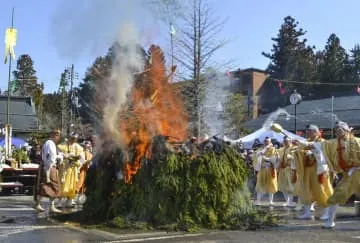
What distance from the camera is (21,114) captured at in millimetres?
48844

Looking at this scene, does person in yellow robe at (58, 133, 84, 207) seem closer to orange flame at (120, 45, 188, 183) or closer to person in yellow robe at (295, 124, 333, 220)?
orange flame at (120, 45, 188, 183)

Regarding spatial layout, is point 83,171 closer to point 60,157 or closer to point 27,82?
point 60,157

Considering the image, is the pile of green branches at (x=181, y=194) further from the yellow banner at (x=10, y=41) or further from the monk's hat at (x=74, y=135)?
the yellow banner at (x=10, y=41)

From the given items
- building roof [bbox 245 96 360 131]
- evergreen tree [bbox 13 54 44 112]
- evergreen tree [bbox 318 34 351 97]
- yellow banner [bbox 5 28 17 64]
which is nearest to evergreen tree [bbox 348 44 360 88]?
evergreen tree [bbox 318 34 351 97]

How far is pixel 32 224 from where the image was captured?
37.4ft

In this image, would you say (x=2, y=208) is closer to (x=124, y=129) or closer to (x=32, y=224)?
(x=32, y=224)

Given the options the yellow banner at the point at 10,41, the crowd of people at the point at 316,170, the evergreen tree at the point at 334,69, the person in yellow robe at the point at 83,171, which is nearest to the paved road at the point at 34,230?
the person in yellow robe at the point at 83,171

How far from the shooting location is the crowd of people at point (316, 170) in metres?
11.1

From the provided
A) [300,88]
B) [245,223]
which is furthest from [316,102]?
[245,223]

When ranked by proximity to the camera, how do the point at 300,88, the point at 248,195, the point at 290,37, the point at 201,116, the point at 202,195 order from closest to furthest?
the point at 202,195 < the point at 248,195 < the point at 201,116 < the point at 300,88 < the point at 290,37

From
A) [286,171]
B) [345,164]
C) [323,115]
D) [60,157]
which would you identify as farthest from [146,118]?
[323,115]

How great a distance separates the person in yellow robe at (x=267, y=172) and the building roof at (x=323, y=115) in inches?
710

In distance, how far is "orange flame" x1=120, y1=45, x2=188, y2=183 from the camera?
36.6 feet

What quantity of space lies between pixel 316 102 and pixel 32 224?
3801 centimetres
